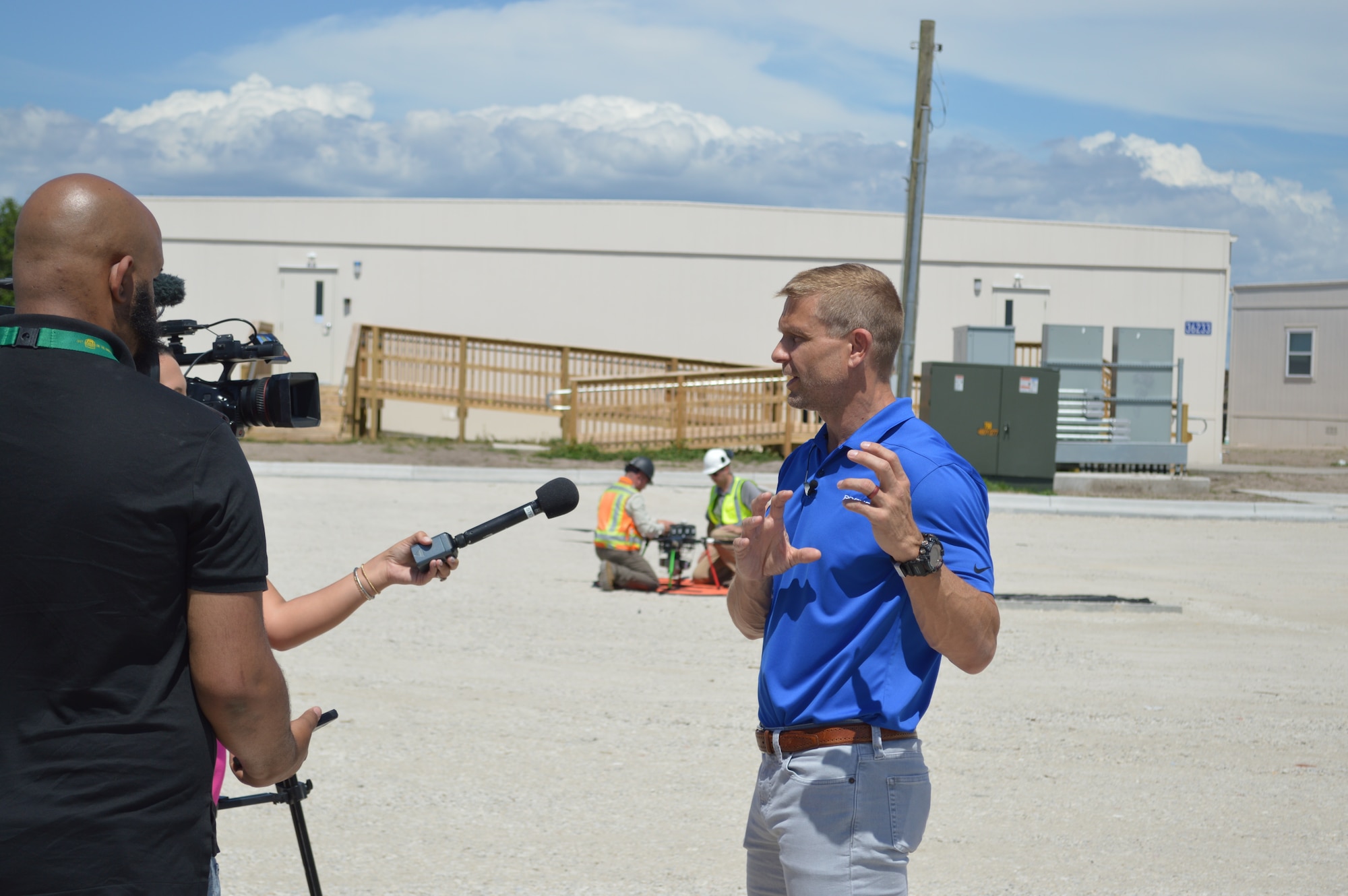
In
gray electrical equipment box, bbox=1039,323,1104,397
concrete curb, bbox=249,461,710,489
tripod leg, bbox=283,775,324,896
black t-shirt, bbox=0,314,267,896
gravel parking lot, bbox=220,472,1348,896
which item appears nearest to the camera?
black t-shirt, bbox=0,314,267,896

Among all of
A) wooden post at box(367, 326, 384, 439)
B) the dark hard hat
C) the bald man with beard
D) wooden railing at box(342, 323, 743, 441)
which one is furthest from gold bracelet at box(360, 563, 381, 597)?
wooden post at box(367, 326, 384, 439)

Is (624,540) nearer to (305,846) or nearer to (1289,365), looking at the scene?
(305,846)

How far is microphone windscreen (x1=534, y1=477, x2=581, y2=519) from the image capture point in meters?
2.74

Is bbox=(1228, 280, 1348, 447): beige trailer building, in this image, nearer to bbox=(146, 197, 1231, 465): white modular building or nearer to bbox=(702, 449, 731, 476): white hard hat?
bbox=(146, 197, 1231, 465): white modular building

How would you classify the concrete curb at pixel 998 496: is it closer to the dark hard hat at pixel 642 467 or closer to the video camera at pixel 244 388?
the dark hard hat at pixel 642 467

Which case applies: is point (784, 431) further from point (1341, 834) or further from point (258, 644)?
point (258, 644)

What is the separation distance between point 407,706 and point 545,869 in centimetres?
268

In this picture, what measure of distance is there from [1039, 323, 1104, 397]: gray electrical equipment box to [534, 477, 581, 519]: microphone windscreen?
21620mm

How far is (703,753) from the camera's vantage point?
6574mm

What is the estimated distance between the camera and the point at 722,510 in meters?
12.3

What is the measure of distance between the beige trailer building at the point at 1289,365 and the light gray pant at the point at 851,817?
37467mm

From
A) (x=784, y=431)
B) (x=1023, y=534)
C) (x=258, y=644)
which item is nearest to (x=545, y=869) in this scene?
(x=258, y=644)

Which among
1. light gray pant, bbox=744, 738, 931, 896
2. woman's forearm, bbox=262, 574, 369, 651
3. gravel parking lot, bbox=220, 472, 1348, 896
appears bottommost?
gravel parking lot, bbox=220, 472, 1348, 896

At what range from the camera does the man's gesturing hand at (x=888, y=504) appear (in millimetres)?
2480
